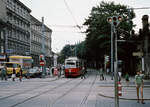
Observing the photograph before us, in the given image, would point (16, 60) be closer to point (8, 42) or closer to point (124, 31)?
point (8, 42)

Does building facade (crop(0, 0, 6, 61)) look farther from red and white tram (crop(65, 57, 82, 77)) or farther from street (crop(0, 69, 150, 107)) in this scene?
street (crop(0, 69, 150, 107))

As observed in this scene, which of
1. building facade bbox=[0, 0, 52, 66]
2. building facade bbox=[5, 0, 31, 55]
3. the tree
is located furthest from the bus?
the tree

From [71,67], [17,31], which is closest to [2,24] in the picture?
[17,31]

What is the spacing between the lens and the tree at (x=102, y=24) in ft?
174

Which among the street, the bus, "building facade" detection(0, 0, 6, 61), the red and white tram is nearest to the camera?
the street

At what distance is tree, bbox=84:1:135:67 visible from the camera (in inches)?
2089

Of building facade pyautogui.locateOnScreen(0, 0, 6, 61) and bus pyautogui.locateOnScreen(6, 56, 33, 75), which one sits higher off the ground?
building facade pyautogui.locateOnScreen(0, 0, 6, 61)

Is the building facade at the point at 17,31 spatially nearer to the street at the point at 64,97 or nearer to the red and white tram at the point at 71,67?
the red and white tram at the point at 71,67

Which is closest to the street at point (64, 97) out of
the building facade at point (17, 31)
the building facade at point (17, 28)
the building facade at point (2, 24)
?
the building facade at point (17, 31)

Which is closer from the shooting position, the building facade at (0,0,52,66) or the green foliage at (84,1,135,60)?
the green foliage at (84,1,135,60)

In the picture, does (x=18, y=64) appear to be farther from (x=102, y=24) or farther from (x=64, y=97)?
(x=64, y=97)

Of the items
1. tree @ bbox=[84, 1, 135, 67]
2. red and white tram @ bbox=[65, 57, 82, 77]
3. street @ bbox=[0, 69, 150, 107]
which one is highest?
tree @ bbox=[84, 1, 135, 67]

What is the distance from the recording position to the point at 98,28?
2148 inches

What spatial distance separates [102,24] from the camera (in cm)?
5353
